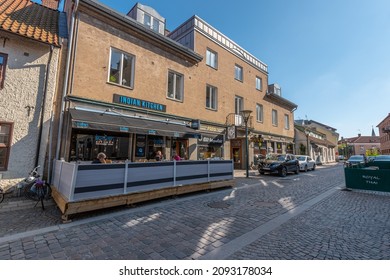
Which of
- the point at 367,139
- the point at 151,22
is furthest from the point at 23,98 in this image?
the point at 367,139

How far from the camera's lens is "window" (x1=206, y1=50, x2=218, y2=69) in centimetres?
1653

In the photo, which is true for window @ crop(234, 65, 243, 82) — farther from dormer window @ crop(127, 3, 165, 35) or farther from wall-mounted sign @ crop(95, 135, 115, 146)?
wall-mounted sign @ crop(95, 135, 115, 146)

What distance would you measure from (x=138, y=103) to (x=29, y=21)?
20.0 ft

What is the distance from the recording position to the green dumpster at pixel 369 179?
352 inches

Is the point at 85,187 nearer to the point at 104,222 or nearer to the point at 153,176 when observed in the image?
the point at 104,222

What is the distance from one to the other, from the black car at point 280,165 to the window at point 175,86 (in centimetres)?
915

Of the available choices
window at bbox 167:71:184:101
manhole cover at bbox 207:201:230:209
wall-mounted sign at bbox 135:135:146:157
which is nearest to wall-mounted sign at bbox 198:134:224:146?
window at bbox 167:71:184:101

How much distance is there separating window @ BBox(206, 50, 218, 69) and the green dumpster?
12.5 meters

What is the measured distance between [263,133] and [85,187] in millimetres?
19939

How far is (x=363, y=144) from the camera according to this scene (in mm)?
88312

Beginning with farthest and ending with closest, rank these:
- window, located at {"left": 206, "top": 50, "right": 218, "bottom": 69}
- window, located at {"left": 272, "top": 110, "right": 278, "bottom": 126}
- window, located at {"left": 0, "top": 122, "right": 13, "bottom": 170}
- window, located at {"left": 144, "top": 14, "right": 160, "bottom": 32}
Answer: window, located at {"left": 272, "top": 110, "right": 278, "bottom": 126} < window, located at {"left": 206, "top": 50, "right": 218, "bottom": 69} < window, located at {"left": 144, "top": 14, "right": 160, "bottom": 32} < window, located at {"left": 0, "top": 122, "right": 13, "bottom": 170}

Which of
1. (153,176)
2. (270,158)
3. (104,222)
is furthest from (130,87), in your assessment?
(270,158)

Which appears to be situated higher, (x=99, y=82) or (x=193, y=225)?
(x=99, y=82)

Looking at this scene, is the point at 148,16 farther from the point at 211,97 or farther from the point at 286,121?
the point at 286,121
